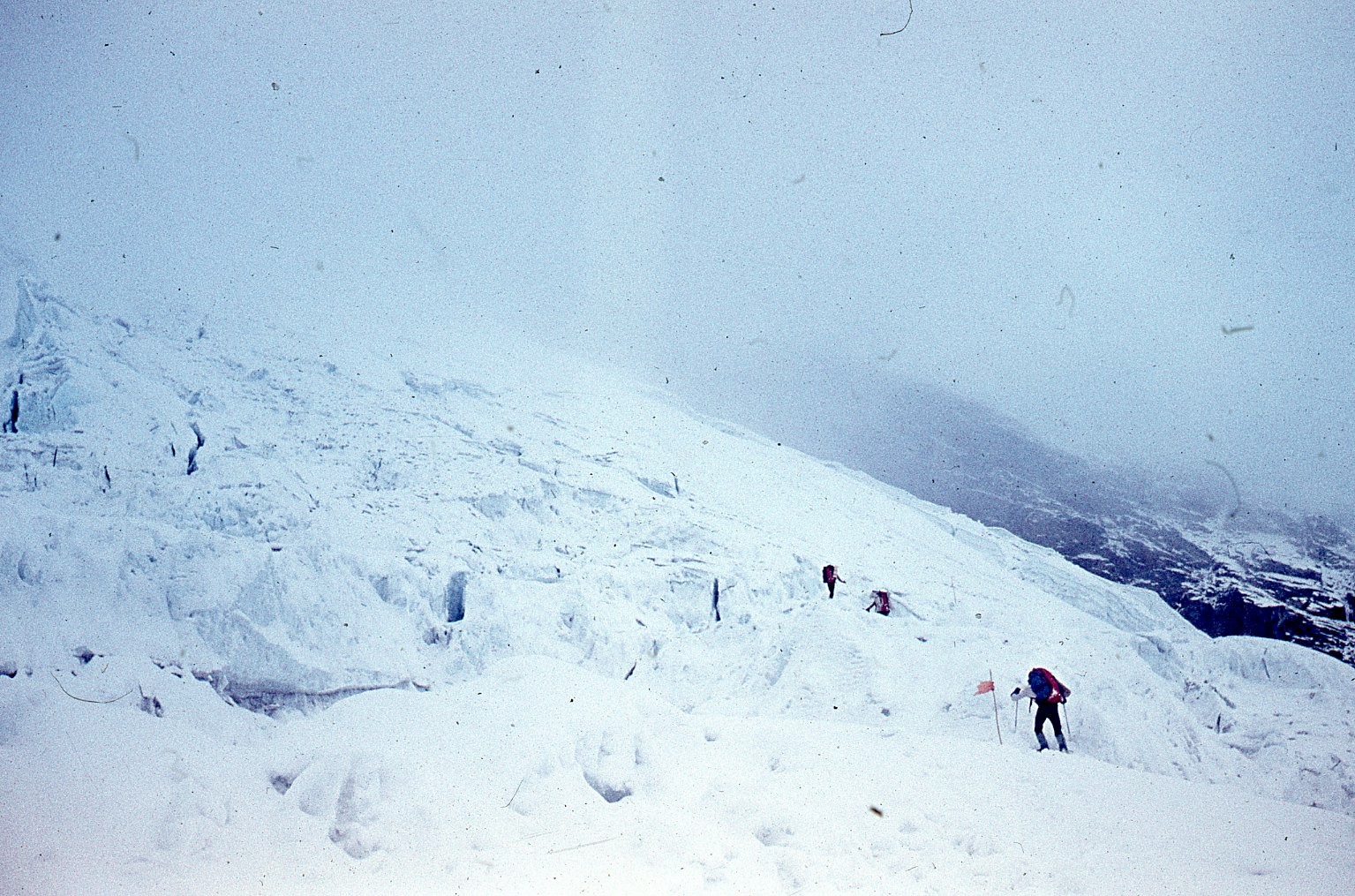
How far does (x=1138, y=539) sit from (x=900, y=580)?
2443 inches

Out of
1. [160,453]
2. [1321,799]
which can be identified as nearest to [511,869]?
[160,453]

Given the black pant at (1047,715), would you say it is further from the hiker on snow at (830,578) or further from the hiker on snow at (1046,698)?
the hiker on snow at (830,578)

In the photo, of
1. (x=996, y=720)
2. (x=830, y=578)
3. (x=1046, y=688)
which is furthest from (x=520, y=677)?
(x=830, y=578)

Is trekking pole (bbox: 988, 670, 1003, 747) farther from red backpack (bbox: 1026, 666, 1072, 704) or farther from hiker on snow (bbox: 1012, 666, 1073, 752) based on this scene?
red backpack (bbox: 1026, 666, 1072, 704)

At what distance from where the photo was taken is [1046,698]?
276 inches

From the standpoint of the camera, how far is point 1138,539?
5819 centimetres

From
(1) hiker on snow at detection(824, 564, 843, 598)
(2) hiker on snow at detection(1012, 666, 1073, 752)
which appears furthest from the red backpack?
(1) hiker on snow at detection(824, 564, 843, 598)

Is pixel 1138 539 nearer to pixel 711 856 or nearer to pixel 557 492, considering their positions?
pixel 557 492

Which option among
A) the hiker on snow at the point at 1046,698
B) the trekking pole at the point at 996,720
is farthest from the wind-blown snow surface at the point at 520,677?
the hiker on snow at the point at 1046,698

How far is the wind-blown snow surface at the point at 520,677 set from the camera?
14.0ft

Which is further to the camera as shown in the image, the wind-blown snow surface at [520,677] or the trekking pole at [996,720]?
the trekking pole at [996,720]

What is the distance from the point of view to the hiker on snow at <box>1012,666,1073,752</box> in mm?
6996

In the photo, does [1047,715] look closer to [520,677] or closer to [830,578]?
[830,578]

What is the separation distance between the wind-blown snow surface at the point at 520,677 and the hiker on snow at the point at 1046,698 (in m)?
0.40
